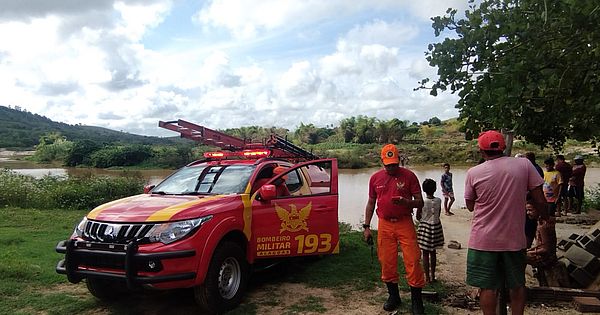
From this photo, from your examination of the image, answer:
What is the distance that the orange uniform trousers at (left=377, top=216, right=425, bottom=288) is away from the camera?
471 centimetres

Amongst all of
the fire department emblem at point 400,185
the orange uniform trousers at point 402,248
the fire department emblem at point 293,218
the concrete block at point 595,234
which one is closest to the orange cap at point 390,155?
the fire department emblem at point 400,185

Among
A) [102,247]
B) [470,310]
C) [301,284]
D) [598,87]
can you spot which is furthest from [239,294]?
[598,87]

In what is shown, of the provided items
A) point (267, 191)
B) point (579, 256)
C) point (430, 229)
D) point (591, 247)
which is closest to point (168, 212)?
point (267, 191)

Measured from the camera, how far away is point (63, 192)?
15398 millimetres

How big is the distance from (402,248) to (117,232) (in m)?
2.85

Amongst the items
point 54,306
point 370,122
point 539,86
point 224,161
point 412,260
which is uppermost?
point 370,122

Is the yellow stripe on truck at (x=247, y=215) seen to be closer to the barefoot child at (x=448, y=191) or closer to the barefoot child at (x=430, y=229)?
the barefoot child at (x=430, y=229)

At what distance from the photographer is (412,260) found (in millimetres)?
4719

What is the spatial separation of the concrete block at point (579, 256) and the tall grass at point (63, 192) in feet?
45.9

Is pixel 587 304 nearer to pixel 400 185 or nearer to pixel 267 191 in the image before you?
pixel 400 185

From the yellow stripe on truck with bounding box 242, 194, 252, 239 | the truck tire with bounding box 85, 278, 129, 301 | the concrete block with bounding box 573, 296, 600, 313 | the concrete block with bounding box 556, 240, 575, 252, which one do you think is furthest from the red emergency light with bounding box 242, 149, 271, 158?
the concrete block with bounding box 556, 240, 575, 252

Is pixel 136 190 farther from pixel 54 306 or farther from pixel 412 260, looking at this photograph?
pixel 412 260

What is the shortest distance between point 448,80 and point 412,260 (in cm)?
227

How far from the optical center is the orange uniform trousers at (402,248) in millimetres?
4715
